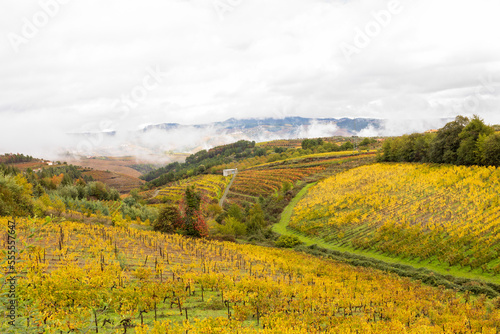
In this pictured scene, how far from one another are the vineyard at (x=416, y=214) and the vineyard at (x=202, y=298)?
7.71 meters

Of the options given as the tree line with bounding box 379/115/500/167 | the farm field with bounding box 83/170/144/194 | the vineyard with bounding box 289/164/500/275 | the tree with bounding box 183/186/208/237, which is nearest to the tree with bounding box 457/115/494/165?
the tree line with bounding box 379/115/500/167

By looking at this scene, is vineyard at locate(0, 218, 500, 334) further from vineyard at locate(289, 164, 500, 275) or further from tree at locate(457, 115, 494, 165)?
tree at locate(457, 115, 494, 165)

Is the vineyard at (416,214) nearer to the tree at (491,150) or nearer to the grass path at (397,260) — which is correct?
the grass path at (397,260)

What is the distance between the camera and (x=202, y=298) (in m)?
12.7

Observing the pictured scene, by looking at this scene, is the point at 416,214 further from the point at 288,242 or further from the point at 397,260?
the point at 288,242

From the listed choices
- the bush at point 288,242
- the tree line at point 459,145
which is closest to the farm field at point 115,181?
the bush at point 288,242

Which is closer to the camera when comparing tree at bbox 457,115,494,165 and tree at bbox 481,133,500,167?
tree at bbox 481,133,500,167

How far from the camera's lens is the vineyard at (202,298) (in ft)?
28.4

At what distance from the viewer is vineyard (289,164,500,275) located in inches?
1003

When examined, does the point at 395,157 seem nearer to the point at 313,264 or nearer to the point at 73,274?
the point at 313,264

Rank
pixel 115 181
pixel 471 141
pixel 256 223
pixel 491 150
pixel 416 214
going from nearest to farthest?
pixel 416 214 → pixel 491 150 → pixel 471 141 → pixel 256 223 → pixel 115 181

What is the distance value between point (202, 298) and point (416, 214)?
99.5 ft

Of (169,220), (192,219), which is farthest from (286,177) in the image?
(169,220)

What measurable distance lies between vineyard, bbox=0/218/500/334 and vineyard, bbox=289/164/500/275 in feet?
25.3
